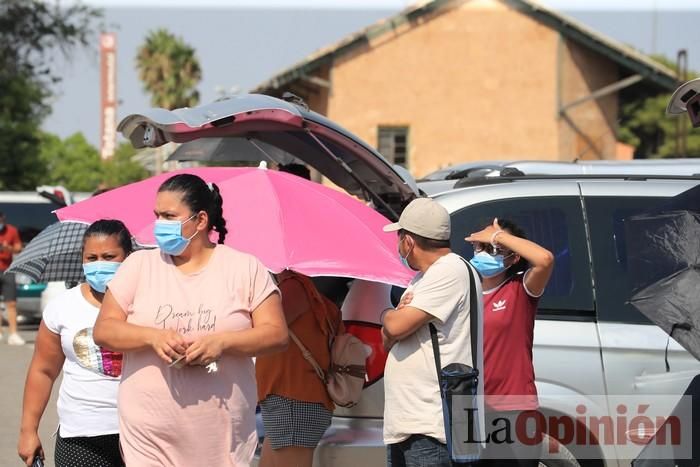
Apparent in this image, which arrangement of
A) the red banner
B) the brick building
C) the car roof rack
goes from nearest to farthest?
the car roof rack, the brick building, the red banner

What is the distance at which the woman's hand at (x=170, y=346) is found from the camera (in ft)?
14.3

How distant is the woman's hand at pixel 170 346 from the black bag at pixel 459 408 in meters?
1.21

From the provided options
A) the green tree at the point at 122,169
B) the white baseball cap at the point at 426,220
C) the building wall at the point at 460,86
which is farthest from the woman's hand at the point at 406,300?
the green tree at the point at 122,169

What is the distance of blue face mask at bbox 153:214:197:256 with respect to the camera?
4602 mm

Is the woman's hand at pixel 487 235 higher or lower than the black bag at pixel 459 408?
higher

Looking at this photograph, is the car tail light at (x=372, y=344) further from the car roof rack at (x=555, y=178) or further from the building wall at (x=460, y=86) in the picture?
the building wall at (x=460, y=86)

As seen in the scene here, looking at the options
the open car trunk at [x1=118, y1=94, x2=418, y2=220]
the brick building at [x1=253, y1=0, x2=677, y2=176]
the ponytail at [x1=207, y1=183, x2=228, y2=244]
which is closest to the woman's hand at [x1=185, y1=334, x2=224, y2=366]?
the ponytail at [x1=207, y1=183, x2=228, y2=244]

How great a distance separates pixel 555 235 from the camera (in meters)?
6.44

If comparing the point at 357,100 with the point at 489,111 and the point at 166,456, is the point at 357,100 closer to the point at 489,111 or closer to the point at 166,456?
the point at 489,111

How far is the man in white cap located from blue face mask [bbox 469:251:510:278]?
50cm

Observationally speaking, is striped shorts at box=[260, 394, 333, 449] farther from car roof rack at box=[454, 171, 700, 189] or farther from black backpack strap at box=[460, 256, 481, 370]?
car roof rack at box=[454, 171, 700, 189]

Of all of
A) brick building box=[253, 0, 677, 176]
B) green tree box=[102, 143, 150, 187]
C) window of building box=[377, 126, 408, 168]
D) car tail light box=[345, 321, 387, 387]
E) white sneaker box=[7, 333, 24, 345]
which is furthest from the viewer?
green tree box=[102, 143, 150, 187]

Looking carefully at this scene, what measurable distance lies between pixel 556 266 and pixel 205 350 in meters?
2.57

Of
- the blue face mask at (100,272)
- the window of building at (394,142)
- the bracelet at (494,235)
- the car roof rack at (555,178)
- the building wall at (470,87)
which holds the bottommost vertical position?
the blue face mask at (100,272)
